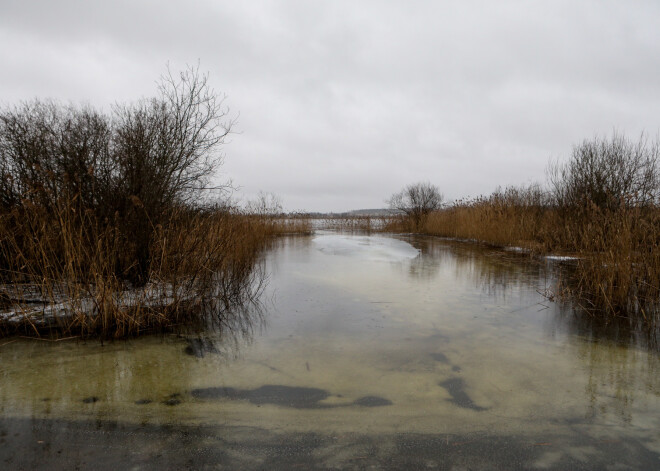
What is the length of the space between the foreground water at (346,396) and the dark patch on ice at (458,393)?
1 centimetres

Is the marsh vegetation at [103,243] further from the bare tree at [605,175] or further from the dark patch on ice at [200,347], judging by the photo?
the bare tree at [605,175]

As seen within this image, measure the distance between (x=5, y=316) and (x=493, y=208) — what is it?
44.6 feet

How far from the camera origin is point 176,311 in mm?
3957

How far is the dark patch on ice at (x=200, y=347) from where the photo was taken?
3.24m

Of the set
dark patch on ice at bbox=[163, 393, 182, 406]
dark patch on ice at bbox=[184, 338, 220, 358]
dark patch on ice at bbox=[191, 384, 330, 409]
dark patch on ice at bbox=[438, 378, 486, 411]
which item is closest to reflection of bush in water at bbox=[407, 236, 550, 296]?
dark patch on ice at bbox=[438, 378, 486, 411]

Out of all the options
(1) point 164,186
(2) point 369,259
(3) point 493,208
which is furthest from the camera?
(3) point 493,208

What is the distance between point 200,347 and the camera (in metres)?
3.38

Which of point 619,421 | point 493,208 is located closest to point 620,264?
point 619,421

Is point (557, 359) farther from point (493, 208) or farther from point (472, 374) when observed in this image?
point (493, 208)

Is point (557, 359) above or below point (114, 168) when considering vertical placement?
below

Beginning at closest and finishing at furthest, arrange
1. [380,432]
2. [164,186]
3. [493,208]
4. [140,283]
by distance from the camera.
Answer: [380,432], [140,283], [164,186], [493,208]

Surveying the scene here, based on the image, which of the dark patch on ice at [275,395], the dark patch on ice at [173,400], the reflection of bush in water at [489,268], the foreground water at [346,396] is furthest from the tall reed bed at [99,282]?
the reflection of bush in water at [489,268]

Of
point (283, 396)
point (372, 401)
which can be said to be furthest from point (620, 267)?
point (283, 396)

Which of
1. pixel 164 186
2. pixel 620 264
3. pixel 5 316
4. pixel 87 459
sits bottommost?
pixel 87 459
